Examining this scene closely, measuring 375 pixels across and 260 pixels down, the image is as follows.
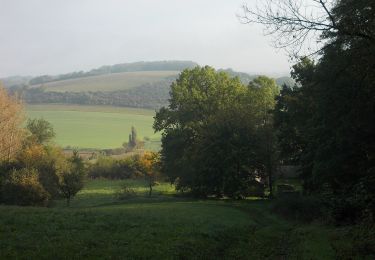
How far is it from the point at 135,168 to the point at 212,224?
67.2m

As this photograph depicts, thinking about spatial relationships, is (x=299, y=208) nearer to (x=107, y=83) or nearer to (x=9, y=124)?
(x=9, y=124)

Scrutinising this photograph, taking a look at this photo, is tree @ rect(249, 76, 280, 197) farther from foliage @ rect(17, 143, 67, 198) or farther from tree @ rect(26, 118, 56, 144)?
tree @ rect(26, 118, 56, 144)

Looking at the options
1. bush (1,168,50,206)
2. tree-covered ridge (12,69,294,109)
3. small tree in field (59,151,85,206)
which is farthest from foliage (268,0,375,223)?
tree-covered ridge (12,69,294,109)

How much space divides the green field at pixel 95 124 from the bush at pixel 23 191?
234 ft

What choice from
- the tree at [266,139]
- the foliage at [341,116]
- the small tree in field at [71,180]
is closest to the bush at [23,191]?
the small tree in field at [71,180]

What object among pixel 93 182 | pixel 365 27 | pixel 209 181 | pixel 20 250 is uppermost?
pixel 365 27

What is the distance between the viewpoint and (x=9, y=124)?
68938 millimetres

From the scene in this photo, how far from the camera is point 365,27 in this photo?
604 inches

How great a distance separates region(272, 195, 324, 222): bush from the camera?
96.9 feet

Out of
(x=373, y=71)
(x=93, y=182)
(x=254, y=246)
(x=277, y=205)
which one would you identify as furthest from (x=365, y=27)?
(x=93, y=182)

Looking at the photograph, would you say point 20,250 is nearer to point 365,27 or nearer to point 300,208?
point 365,27

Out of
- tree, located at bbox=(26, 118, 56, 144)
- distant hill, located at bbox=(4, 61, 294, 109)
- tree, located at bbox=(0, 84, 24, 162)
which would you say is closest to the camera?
tree, located at bbox=(0, 84, 24, 162)

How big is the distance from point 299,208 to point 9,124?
175 feet

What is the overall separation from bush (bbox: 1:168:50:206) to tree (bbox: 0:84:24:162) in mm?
21846
